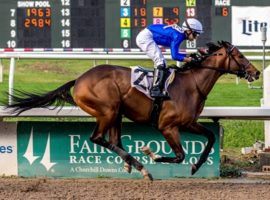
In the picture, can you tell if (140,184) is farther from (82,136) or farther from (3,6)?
(3,6)

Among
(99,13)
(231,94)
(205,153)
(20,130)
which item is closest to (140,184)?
(205,153)

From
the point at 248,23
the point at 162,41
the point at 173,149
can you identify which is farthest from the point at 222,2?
the point at 173,149

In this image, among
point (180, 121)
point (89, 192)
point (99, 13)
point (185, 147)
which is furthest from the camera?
point (99, 13)

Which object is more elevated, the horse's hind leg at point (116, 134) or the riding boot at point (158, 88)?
the riding boot at point (158, 88)

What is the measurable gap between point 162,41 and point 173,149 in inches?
45.2

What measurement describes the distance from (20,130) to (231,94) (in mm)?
7305

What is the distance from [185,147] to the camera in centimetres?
840

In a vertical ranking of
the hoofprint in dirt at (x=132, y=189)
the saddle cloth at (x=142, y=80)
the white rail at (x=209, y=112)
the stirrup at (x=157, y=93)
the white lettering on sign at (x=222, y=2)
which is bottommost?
the hoofprint in dirt at (x=132, y=189)

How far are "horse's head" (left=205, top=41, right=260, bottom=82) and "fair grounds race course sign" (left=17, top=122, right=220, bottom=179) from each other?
0.90m

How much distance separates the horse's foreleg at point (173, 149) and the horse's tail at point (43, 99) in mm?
1068

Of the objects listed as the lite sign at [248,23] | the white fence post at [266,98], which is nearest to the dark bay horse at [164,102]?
the white fence post at [266,98]

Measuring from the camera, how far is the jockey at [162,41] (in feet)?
24.6

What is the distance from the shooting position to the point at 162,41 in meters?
7.80

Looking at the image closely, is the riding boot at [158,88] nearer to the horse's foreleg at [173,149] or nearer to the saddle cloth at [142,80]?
the saddle cloth at [142,80]
